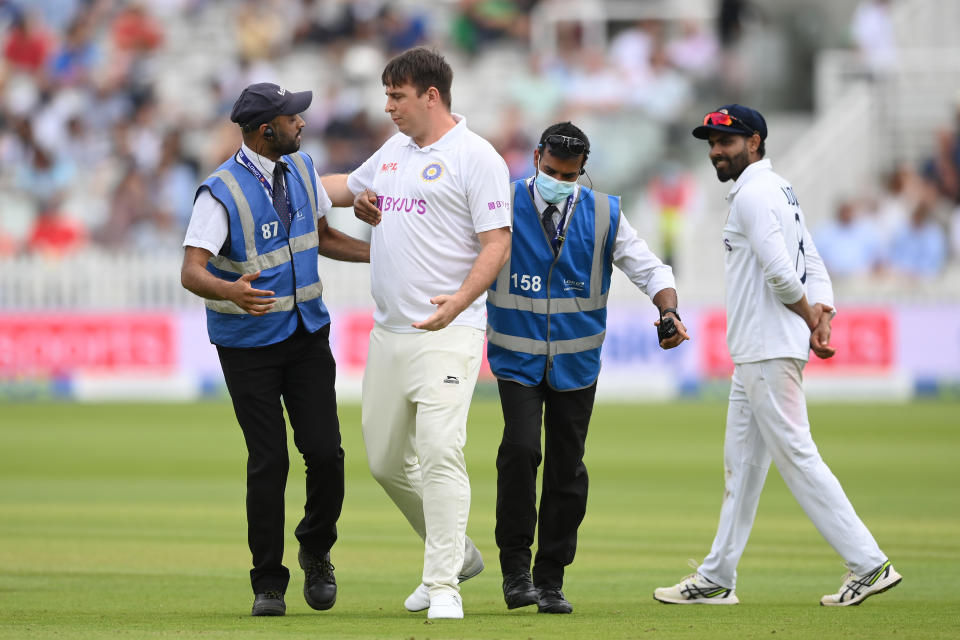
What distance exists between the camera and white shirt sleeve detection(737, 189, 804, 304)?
7473 mm

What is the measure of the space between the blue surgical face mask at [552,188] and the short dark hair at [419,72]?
22.5 inches

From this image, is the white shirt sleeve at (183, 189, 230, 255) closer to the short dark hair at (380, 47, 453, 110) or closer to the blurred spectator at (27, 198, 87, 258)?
the short dark hair at (380, 47, 453, 110)

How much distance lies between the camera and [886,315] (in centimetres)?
2053

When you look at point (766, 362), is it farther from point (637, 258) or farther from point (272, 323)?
point (272, 323)

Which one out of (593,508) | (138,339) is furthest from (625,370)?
(593,508)

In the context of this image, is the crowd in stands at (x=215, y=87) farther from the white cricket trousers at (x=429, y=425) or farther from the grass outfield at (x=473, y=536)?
the white cricket trousers at (x=429, y=425)

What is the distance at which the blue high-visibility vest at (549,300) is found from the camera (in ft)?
24.2

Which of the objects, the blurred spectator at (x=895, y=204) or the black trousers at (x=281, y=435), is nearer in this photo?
the black trousers at (x=281, y=435)

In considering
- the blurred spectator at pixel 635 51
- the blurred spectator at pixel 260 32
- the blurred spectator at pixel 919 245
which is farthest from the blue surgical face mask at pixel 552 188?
the blurred spectator at pixel 260 32

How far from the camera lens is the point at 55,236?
83.8 feet

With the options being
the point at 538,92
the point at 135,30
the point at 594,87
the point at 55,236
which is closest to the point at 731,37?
the point at 594,87

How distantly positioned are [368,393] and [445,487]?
626mm

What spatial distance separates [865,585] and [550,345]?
Result: 6.00 feet

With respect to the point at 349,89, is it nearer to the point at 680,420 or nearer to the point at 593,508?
the point at 680,420
